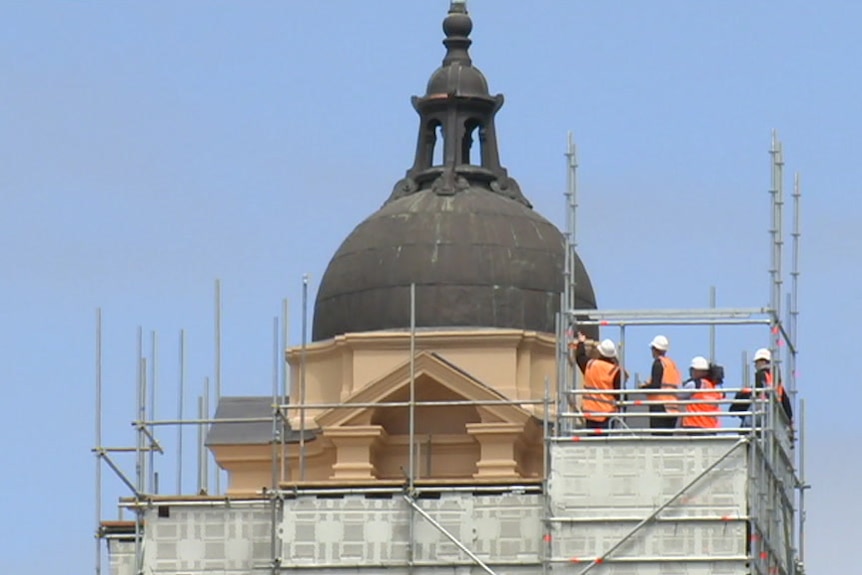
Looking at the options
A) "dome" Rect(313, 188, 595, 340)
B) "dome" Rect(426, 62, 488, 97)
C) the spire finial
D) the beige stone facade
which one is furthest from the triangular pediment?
the spire finial

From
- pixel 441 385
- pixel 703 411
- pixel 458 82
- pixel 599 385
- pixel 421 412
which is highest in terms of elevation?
pixel 458 82

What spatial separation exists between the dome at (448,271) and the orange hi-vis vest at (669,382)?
2127 cm

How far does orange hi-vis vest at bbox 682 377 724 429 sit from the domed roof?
69.7 ft

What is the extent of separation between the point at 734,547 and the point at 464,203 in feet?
87.8

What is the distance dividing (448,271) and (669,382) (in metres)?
22.6

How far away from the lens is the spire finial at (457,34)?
5389 inches

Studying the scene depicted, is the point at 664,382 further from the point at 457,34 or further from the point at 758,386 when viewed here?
the point at 457,34

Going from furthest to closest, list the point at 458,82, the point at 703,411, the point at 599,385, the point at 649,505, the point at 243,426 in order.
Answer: the point at 458,82 → the point at 243,426 → the point at 599,385 → the point at 703,411 → the point at 649,505

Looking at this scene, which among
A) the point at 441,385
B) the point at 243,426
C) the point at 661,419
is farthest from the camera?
the point at 243,426

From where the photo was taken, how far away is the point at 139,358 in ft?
377

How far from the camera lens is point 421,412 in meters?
128

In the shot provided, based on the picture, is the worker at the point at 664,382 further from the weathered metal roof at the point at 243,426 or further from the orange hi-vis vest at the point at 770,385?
the weathered metal roof at the point at 243,426

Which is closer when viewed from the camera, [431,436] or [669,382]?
[669,382]

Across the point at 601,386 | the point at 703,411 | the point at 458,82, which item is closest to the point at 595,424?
the point at 601,386
